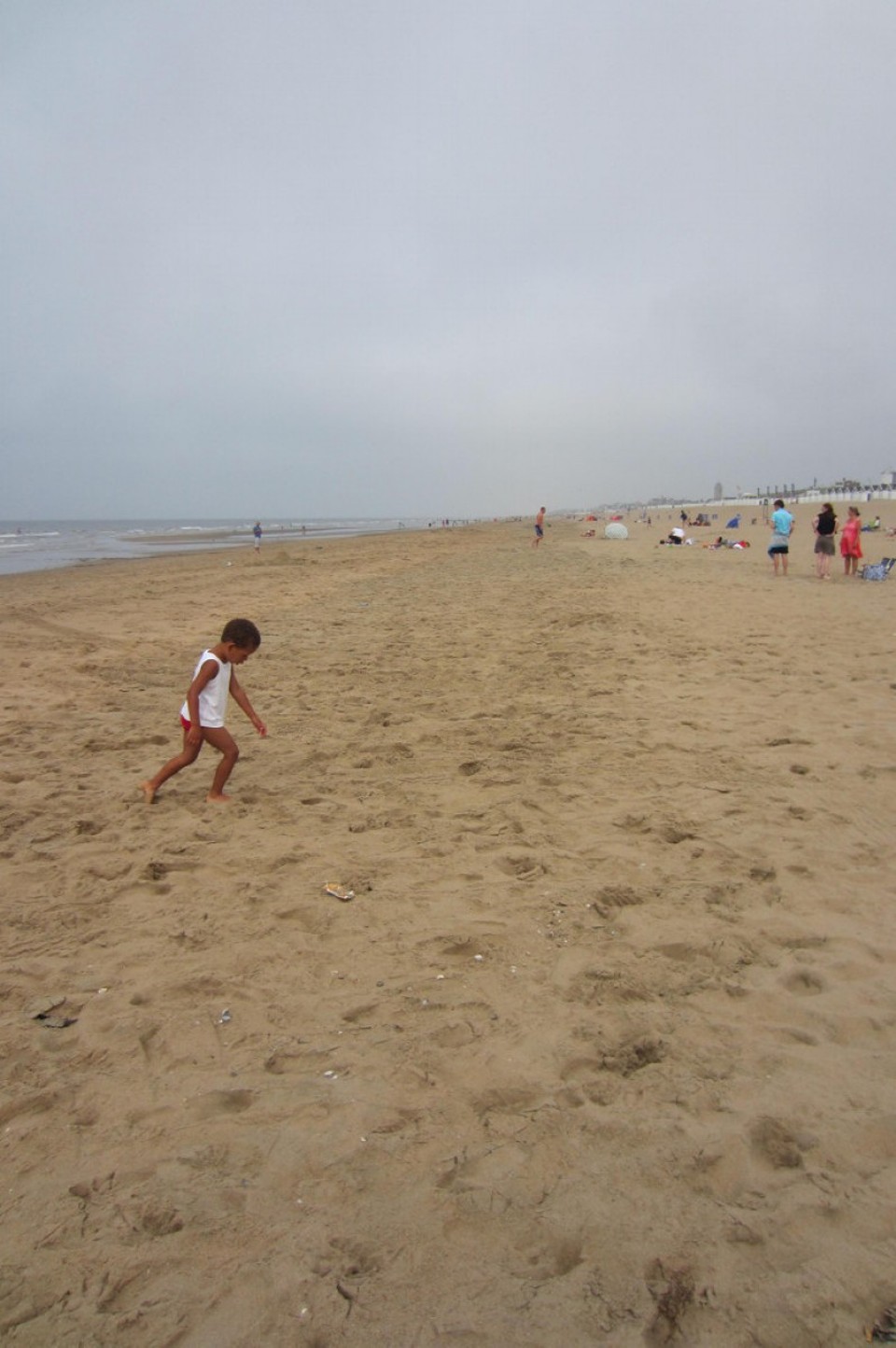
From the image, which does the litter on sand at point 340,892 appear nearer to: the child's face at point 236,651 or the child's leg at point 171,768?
the child's leg at point 171,768

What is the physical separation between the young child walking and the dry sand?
175 millimetres

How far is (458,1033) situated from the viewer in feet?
7.98

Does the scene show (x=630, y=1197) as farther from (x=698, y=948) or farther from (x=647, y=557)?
(x=647, y=557)

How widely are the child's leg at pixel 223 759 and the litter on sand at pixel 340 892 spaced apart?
139 centimetres

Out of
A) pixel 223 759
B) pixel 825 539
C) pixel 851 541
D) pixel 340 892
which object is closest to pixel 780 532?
pixel 825 539

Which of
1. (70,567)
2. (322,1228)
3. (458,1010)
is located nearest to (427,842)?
(458,1010)

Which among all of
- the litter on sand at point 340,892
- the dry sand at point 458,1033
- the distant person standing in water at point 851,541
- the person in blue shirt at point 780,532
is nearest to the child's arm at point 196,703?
the dry sand at point 458,1033

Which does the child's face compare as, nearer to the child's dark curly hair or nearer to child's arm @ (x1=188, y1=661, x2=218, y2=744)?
the child's dark curly hair

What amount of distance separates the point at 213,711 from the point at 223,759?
32cm

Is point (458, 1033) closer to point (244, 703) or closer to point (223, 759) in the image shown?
point (223, 759)

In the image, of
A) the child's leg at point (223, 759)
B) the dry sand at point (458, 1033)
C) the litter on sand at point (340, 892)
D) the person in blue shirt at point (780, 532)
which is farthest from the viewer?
the person in blue shirt at point (780, 532)

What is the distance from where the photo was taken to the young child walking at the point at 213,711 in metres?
4.56

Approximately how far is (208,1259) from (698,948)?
6.34 feet

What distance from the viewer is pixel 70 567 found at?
26109 mm
